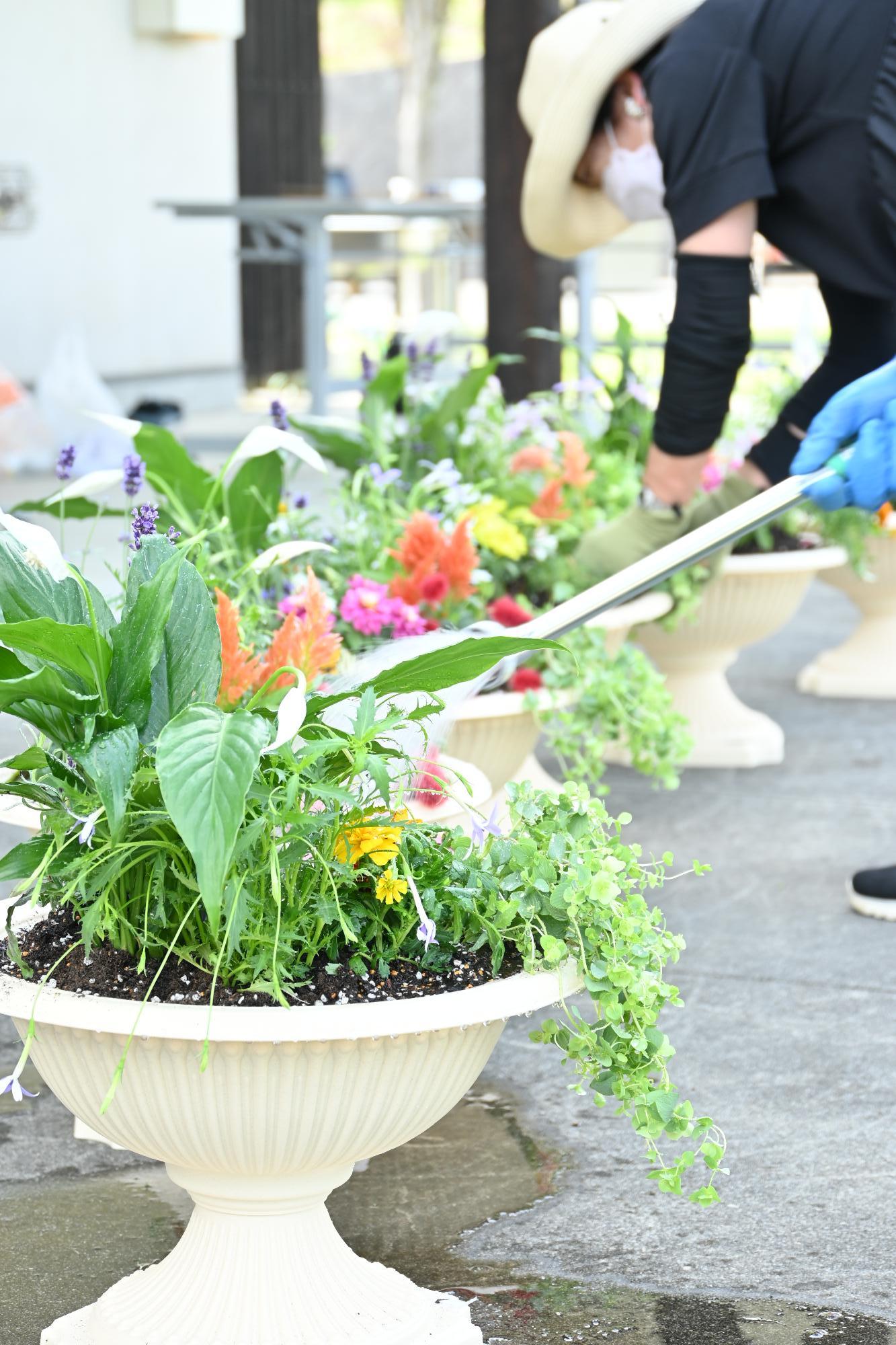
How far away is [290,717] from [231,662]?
419mm

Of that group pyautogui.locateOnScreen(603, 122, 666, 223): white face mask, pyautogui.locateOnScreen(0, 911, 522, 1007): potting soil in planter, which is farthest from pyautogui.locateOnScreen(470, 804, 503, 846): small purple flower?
pyautogui.locateOnScreen(603, 122, 666, 223): white face mask

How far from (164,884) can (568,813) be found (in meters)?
0.42

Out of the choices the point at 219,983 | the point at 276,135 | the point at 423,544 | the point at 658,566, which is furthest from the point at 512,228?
the point at 276,135

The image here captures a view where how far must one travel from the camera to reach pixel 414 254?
24.6 feet

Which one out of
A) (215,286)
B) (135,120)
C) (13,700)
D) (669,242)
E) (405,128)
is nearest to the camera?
(13,700)

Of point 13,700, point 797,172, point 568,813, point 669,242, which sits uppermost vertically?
point 797,172

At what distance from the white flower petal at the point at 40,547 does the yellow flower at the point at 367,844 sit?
0.36 meters

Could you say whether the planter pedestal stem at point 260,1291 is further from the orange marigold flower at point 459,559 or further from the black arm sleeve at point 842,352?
the black arm sleeve at point 842,352

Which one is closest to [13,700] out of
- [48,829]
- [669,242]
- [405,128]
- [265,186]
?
[48,829]

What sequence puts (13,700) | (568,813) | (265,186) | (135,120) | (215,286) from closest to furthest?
(13,700), (568,813), (135,120), (215,286), (265,186)

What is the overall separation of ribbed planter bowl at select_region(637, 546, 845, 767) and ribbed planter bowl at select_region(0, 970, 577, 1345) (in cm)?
239

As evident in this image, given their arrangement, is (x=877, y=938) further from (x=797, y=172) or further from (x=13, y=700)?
(x=13, y=700)

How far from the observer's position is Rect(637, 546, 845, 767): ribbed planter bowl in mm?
4012

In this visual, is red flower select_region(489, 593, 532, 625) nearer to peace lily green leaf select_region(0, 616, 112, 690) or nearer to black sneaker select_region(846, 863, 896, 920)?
black sneaker select_region(846, 863, 896, 920)
